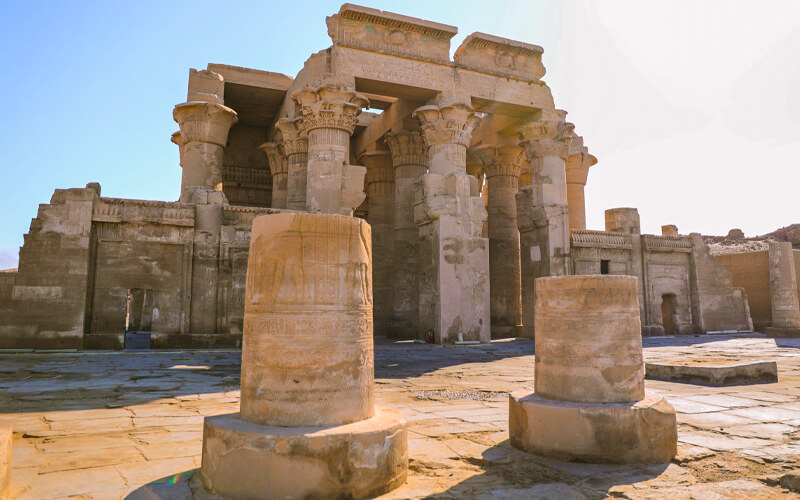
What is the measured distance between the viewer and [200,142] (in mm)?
13055

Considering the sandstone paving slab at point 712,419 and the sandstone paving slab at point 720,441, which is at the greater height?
the sandstone paving slab at point 712,419

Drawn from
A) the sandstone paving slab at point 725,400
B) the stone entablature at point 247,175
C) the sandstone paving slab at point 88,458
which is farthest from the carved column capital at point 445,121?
the sandstone paving slab at point 88,458

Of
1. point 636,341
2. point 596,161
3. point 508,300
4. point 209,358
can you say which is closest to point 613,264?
point 508,300

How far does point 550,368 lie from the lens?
167 inches

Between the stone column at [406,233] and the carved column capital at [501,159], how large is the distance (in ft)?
9.22

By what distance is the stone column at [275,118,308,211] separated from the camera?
45.7ft

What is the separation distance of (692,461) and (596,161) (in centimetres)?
1825

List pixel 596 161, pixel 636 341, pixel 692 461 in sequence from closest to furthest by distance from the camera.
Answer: pixel 692 461, pixel 636 341, pixel 596 161

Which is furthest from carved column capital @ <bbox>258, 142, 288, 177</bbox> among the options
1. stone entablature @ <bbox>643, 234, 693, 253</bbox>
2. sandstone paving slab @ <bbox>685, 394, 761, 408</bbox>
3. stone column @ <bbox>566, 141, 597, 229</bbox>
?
sandstone paving slab @ <bbox>685, 394, 761, 408</bbox>

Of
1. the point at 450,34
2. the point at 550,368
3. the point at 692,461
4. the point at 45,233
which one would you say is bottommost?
the point at 692,461

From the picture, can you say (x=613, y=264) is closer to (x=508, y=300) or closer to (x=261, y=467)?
(x=508, y=300)

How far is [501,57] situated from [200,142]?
8191mm

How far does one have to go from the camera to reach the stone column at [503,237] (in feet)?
56.6

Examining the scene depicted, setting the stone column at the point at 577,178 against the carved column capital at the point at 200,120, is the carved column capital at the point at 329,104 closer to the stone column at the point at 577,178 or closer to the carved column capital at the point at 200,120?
the carved column capital at the point at 200,120
